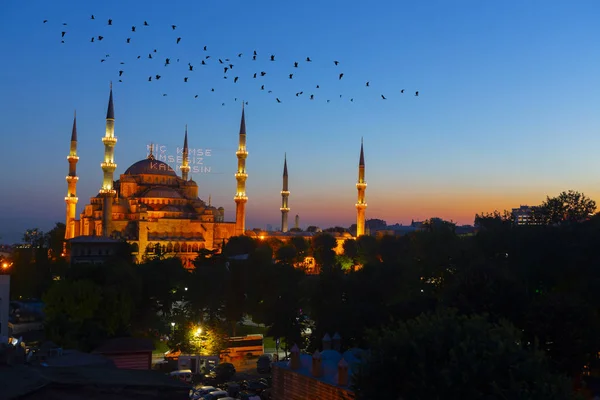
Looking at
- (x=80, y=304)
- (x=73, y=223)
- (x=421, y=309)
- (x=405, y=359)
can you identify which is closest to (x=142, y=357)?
(x=80, y=304)

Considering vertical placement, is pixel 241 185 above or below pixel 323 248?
above

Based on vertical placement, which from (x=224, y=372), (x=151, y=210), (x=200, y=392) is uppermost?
(x=151, y=210)

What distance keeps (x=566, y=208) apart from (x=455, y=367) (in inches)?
1140

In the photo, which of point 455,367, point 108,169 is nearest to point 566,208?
point 455,367

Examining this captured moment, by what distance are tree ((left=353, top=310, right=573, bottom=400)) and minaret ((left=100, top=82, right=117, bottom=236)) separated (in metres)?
49.1

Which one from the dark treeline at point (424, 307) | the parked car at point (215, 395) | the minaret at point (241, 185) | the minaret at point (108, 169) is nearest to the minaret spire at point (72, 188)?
the minaret at point (108, 169)

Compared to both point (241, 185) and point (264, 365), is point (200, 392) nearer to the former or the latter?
point (264, 365)

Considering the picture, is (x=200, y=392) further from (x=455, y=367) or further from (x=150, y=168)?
(x=150, y=168)

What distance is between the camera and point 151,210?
62.9 metres

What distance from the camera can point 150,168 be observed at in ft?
225

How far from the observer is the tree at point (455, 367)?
10.2m

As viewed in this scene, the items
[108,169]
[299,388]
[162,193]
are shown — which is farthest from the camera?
[162,193]

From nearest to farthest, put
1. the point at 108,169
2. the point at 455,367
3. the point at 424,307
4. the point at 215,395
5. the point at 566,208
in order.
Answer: the point at 455,367 < the point at 215,395 < the point at 424,307 < the point at 566,208 < the point at 108,169

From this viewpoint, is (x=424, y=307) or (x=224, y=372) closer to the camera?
(x=424, y=307)
